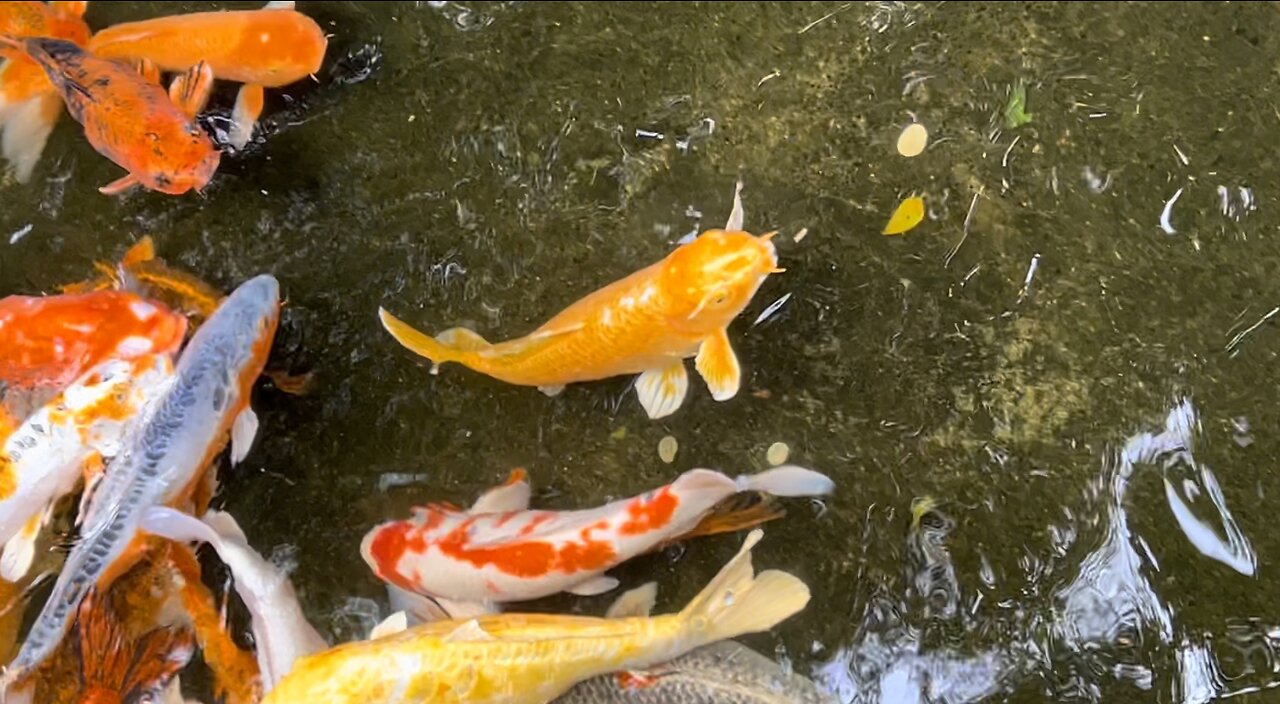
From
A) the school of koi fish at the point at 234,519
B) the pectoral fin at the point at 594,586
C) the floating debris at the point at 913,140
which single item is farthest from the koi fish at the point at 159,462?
the floating debris at the point at 913,140

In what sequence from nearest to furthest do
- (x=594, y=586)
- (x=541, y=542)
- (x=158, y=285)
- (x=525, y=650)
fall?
1. (x=525, y=650)
2. (x=541, y=542)
3. (x=594, y=586)
4. (x=158, y=285)

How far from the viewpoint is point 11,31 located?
3.12 meters

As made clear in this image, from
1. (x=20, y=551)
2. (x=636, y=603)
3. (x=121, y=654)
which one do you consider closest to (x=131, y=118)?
(x=20, y=551)

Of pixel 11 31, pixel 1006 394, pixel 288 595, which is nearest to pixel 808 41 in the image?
pixel 1006 394

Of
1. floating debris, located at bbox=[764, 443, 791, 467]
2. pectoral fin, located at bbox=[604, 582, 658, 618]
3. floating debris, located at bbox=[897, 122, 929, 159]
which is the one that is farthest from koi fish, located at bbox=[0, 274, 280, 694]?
floating debris, located at bbox=[897, 122, 929, 159]

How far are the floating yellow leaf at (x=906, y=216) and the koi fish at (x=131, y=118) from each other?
1862 mm

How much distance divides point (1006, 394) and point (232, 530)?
2.06 metres

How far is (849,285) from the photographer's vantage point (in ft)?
9.45

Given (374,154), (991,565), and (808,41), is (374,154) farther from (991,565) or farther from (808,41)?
(991,565)

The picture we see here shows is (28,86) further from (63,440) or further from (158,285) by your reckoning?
(63,440)

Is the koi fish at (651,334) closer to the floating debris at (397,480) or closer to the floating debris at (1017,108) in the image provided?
the floating debris at (397,480)

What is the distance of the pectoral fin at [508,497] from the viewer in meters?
2.82

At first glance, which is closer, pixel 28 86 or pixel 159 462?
pixel 159 462

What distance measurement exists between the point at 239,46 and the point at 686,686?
6.93ft
